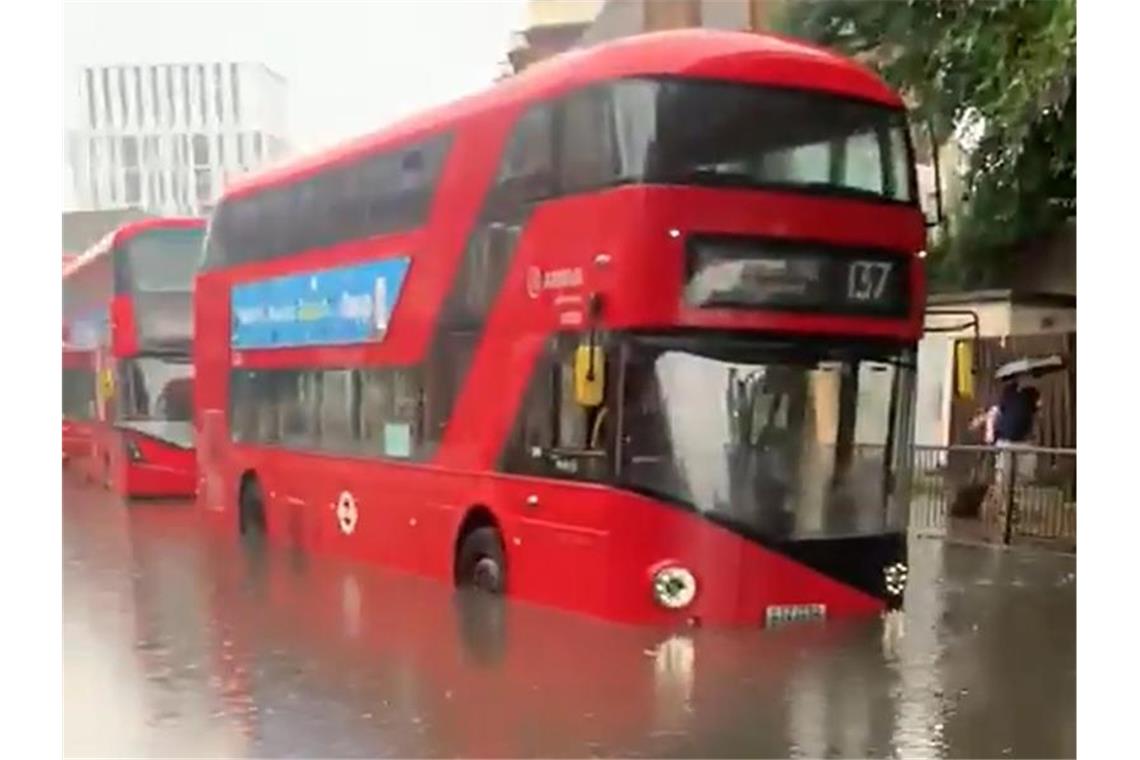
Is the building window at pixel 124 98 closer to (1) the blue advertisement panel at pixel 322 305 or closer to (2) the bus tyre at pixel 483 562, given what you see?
(1) the blue advertisement panel at pixel 322 305

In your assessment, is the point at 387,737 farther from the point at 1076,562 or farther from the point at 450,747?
the point at 1076,562

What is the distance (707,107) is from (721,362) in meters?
0.33

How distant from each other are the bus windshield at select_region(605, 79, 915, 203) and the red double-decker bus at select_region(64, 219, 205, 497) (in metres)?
0.59

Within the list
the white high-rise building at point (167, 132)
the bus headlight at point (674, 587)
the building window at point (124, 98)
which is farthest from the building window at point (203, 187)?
the bus headlight at point (674, 587)

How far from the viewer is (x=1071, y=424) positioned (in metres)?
2.06

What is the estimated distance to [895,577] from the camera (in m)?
2.07

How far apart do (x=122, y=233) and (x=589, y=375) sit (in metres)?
0.62

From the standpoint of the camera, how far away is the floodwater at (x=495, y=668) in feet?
6.41

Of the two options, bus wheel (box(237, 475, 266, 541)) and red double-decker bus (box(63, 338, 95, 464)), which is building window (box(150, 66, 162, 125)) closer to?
red double-decker bus (box(63, 338, 95, 464))

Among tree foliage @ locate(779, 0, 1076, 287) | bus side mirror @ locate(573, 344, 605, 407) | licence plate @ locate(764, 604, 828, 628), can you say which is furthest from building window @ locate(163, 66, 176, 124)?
licence plate @ locate(764, 604, 828, 628)

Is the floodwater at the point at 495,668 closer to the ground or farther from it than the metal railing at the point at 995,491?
closer to the ground

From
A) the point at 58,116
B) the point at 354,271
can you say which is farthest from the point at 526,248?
the point at 58,116

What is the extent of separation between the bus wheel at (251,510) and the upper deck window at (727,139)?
0.58 metres

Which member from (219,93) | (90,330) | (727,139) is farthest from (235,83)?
(727,139)
